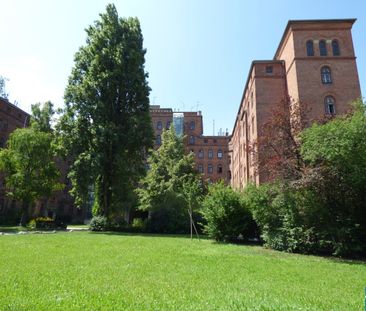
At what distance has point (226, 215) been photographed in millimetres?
19453

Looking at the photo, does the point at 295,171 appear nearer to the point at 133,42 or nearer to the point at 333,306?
the point at 333,306

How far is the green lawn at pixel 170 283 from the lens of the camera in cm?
557

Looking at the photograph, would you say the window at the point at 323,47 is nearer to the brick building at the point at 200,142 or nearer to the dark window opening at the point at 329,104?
the dark window opening at the point at 329,104

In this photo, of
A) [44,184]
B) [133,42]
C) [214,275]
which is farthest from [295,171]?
[44,184]

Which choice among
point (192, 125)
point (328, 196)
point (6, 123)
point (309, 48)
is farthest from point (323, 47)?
point (192, 125)

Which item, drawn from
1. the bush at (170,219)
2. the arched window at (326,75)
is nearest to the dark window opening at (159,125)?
the bush at (170,219)

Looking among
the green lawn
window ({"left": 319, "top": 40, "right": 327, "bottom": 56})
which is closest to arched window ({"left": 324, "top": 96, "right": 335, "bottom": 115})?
window ({"left": 319, "top": 40, "right": 327, "bottom": 56})

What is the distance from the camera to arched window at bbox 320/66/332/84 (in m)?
29.9

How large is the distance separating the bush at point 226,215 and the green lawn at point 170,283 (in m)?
8.06

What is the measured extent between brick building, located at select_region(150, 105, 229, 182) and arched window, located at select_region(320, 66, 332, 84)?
39.8m

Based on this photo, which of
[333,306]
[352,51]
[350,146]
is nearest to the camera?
[333,306]

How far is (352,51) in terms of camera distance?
30.3 meters

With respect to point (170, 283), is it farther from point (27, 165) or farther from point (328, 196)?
point (27, 165)

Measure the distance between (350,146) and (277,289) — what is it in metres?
8.28
